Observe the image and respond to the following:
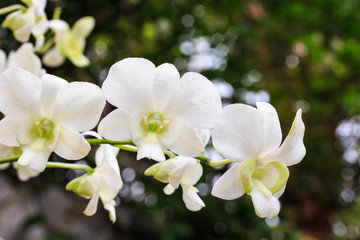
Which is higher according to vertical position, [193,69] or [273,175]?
[273,175]

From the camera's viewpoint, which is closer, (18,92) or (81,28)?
(18,92)

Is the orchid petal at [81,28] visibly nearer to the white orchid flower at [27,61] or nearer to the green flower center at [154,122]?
the white orchid flower at [27,61]

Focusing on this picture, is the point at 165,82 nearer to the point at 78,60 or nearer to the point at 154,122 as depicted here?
the point at 154,122

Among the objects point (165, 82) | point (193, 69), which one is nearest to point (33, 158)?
point (165, 82)

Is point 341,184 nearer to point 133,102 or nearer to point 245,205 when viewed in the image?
point 245,205

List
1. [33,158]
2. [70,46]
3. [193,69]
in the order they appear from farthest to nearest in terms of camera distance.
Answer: [193,69] < [70,46] < [33,158]

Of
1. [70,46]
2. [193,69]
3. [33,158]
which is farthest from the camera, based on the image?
[193,69]

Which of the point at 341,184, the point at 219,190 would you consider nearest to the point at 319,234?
the point at 341,184
